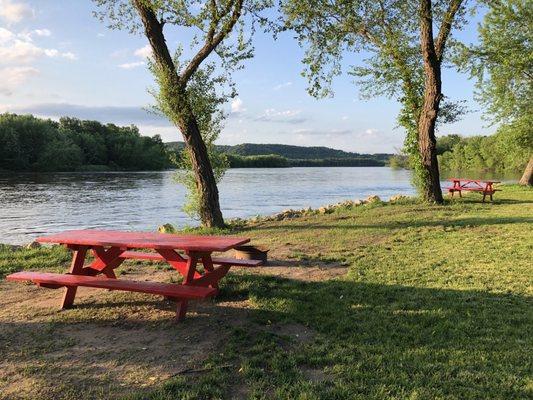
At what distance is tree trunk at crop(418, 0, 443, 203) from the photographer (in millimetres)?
15188

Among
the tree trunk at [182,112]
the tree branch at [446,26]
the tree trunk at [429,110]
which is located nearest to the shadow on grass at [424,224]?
the tree trunk at [182,112]

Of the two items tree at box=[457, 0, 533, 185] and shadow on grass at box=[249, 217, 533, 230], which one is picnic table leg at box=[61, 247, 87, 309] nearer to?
shadow on grass at box=[249, 217, 533, 230]

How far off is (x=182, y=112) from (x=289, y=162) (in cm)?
9592

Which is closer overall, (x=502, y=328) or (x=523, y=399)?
(x=523, y=399)

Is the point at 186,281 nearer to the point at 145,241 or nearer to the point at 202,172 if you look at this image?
the point at 145,241

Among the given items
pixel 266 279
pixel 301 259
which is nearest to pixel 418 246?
pixel 301 259

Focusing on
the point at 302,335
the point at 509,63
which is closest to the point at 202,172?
the point at 302,335

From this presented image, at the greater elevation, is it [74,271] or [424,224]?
[74,271]

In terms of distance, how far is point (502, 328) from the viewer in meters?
4.49

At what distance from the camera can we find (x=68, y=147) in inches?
2462

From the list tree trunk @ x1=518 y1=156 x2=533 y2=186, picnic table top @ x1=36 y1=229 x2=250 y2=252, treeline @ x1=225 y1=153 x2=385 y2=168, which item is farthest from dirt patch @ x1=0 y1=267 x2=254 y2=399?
treeline @ x1=225 y1=153 x2=385 y2=168

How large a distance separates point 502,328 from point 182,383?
3024 millimetres

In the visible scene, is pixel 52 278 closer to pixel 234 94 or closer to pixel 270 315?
pixel 270 315

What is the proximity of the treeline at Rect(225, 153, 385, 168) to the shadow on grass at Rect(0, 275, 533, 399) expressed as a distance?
78778 millimetres
